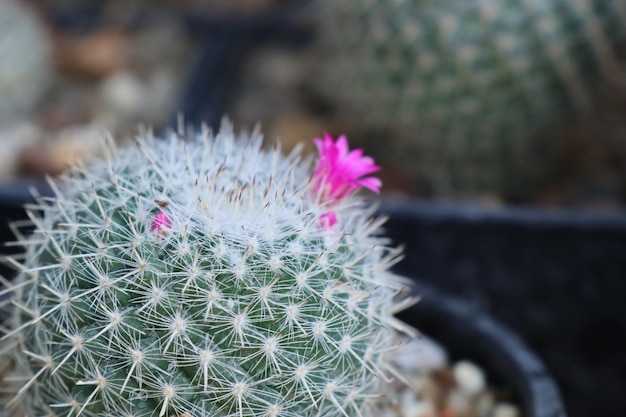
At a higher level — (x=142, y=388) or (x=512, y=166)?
(x=512, y=166)

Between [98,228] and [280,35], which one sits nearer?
[98,228]

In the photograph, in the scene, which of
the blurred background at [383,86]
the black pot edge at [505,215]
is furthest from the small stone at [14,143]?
the black pot edge at [505,215]

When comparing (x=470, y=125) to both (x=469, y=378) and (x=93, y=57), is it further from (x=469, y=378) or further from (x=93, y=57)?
(x=93, y=57)

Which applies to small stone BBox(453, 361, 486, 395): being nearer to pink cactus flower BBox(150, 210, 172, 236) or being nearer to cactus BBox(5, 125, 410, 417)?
cactus BBox(5, 125, 410, 417)

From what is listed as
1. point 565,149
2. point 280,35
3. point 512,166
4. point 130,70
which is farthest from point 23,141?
point 565,149

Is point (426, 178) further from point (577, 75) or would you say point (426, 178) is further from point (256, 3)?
point (256, 3)

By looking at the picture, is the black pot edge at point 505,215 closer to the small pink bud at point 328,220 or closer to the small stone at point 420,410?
the small stone at point 420,410

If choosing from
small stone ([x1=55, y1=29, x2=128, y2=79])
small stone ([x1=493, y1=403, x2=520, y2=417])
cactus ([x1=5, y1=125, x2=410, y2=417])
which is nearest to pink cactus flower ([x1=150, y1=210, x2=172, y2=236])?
cactus ([x1=5, y1=125, x2=410, y2=417])
